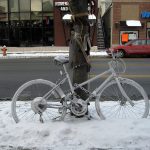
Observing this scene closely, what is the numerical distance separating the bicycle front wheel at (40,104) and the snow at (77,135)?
8.3 inches

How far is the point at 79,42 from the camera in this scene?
22.2ft

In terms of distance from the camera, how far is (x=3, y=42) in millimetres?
37688

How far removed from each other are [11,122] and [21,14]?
30.9m

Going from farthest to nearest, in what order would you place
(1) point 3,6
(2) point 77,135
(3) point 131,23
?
1. (1) point 3,6
2. (3) point 131,23
3. (2) point 77,135

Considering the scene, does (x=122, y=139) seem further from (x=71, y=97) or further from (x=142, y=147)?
(x=71, y=97)

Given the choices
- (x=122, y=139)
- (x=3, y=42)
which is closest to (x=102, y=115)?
(x=122, y=139)

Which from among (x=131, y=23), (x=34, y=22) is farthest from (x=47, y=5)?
(x=131, y=23)

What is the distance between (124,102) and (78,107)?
2.44 ft

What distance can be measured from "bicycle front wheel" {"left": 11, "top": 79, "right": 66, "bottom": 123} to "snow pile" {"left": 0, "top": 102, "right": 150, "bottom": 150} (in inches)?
8.7

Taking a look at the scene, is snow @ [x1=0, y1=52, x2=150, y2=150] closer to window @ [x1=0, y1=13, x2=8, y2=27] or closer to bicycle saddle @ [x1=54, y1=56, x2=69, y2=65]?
bicycle saddle @ [x1=54, y1=56, x2=69, y2=65]

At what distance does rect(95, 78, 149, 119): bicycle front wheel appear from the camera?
6617 millimetres

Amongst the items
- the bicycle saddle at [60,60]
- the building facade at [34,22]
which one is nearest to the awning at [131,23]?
the building facade at [34,22]

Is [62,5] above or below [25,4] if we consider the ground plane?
below

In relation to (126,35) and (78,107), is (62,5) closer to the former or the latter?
(126,35)
